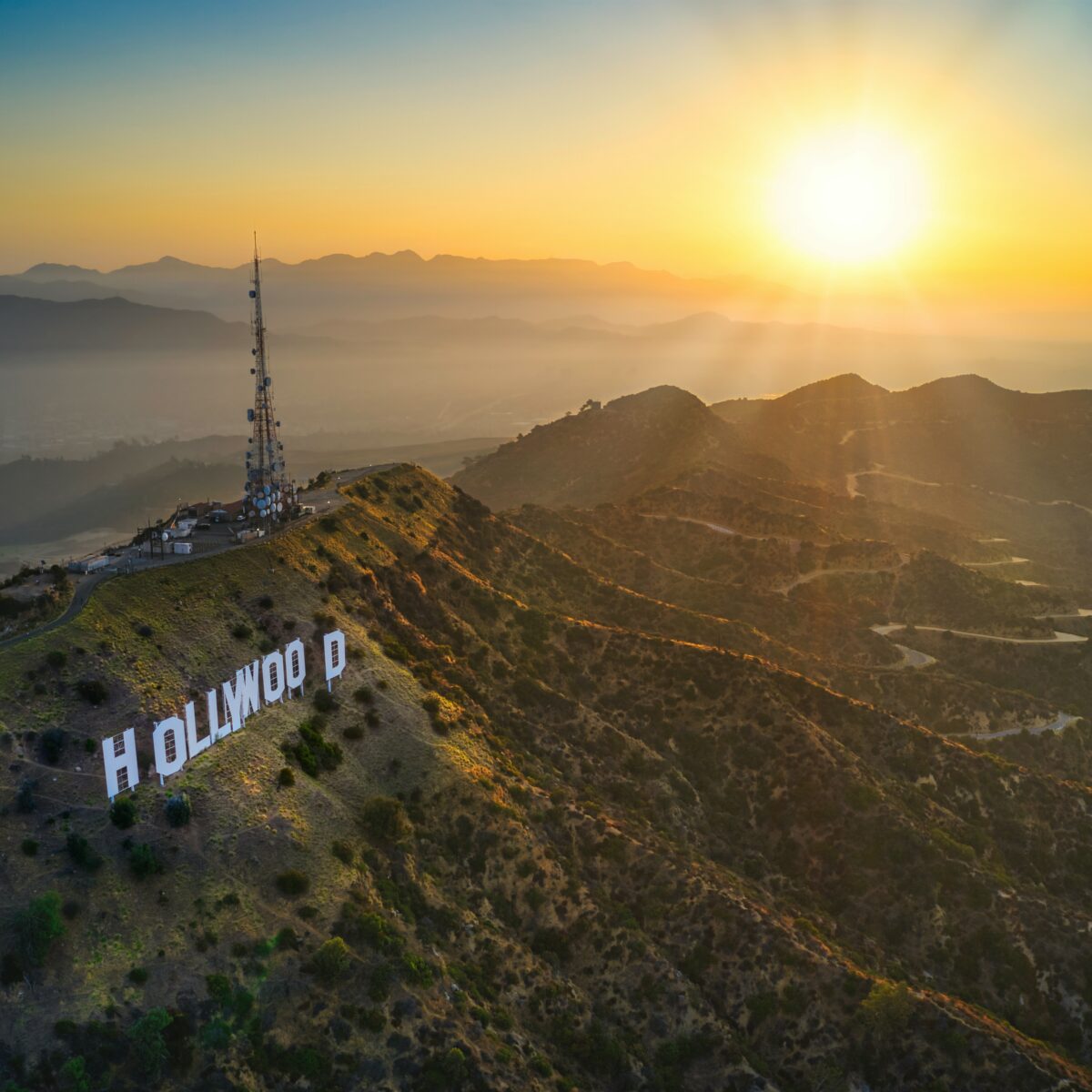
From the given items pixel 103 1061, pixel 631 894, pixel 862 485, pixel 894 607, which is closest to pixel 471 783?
pixel 631 894

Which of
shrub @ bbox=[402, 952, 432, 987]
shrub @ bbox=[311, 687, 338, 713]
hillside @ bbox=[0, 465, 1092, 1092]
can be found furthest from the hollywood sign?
shrub @ bbox=[402, 952, 432, 987]

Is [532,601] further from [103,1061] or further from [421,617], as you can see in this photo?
[103,1061]

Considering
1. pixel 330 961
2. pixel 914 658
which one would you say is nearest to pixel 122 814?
pixel 330 961

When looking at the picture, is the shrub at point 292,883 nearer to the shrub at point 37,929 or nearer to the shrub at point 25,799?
the shrub at point 37,929

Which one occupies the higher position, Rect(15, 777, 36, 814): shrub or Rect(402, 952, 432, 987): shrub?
Rect(15, 777, 36, 814): shrub

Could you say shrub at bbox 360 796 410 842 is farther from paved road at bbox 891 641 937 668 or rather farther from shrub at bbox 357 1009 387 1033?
paved road at bbox 891 641 937 668

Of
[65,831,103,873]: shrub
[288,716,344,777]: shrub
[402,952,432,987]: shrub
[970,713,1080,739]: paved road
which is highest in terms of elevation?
[65,831,103,873]: shrub
